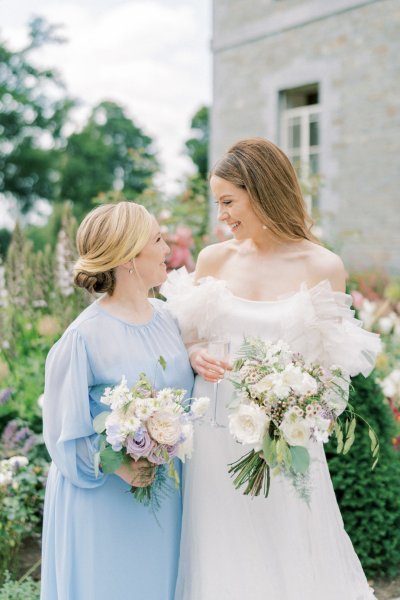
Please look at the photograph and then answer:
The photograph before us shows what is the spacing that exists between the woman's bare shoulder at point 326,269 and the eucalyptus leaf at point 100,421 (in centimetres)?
97

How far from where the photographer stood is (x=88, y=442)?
2.43 metres

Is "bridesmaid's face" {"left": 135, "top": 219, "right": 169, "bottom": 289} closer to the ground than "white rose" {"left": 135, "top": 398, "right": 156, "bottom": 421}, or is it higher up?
higher up

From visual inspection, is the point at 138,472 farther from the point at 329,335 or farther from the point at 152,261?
the point at 329,335

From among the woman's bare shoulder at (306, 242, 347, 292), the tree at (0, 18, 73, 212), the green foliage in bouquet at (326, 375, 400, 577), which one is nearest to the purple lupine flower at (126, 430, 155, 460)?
the woman's bare shoulder at (306, 242, 347, 292)

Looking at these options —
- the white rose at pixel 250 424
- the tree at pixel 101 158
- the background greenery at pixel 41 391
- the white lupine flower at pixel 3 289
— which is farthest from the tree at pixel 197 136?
the white rose at pixel 250 424

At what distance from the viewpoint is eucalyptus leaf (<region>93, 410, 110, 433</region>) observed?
2344mm

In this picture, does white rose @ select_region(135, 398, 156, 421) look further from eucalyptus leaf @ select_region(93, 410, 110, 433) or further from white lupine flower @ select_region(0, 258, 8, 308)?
white lupine flower @ select_region(0, 258, 8, 308)

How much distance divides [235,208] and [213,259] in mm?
336

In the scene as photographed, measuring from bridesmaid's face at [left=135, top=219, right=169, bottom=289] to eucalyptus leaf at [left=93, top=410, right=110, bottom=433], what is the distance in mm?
517

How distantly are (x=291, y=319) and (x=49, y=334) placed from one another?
2.65 metres

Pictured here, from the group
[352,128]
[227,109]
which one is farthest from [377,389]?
[227,109]

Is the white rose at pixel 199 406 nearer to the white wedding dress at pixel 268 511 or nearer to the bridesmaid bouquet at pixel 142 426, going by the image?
the bridesmaid bouquet at pixel 142 426

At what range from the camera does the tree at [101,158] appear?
3750 centimetres

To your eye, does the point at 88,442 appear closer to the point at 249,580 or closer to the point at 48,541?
the point at 48,541
